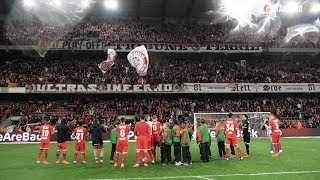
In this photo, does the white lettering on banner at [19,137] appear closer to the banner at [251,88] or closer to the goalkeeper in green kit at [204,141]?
the banner at [251,88]

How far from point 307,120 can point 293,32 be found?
15.9 meters

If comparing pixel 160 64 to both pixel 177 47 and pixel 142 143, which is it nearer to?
pixel 177 47

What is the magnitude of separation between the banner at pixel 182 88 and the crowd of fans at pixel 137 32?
6618mm

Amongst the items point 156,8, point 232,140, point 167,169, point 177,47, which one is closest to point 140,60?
point 232,140

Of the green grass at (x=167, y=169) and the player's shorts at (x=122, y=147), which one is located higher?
the player's shorts at (x=122, y=147)

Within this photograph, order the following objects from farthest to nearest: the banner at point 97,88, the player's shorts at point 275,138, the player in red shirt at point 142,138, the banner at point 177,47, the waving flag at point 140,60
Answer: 1. the banner at point 177,47
2. the banner at point 97,88
3. the waving flag at point 140,60
4. the player's shorts at point 275,138
5. the player in red shirt at point 142,138

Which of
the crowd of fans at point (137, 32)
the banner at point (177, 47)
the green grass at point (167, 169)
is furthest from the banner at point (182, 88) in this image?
the green grass at point (167, 169)

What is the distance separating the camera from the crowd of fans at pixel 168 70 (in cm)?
4200

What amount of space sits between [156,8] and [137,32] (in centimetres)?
453

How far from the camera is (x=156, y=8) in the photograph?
49.4 m

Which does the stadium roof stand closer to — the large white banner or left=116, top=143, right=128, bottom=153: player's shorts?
the large white banner

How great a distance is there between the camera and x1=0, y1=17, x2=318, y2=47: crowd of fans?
44469 mm

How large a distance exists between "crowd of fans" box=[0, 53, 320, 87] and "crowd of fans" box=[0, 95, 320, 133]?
100 inches

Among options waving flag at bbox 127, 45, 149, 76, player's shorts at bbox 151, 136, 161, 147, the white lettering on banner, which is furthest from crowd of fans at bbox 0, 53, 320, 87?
player's shorts at bbox 151, 136, 161, 147
